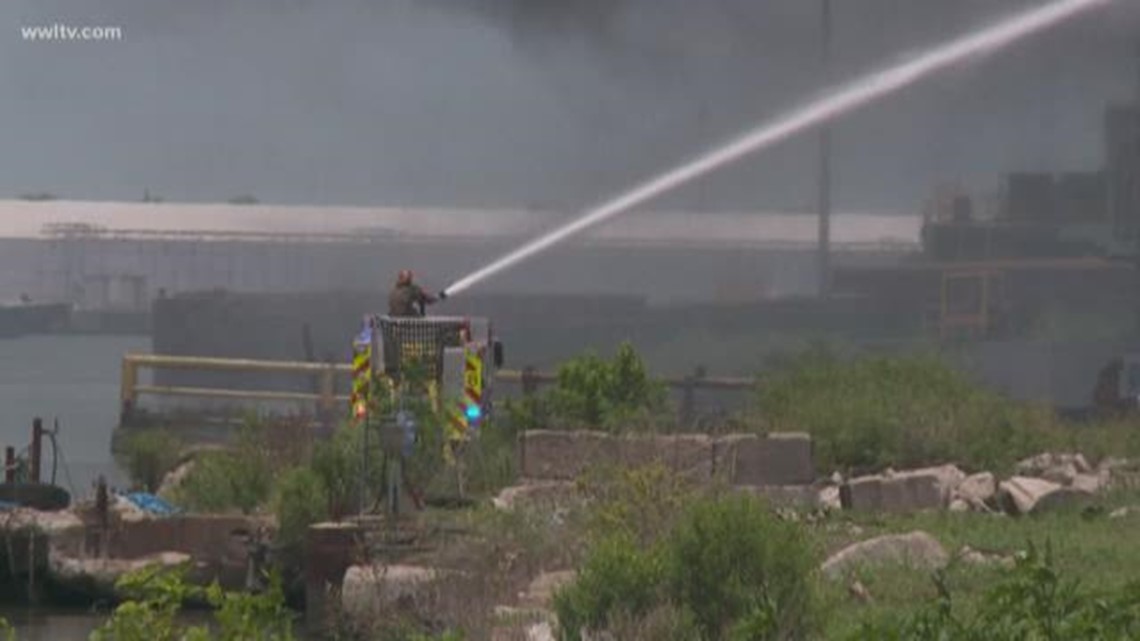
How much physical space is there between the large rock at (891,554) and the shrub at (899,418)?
24.0ft

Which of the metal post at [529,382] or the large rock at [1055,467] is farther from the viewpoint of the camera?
the metal post at [529,382]

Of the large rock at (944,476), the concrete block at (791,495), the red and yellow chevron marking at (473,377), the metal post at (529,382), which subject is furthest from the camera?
the metal post at (529,382)

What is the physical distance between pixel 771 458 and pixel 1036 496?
2822 mm

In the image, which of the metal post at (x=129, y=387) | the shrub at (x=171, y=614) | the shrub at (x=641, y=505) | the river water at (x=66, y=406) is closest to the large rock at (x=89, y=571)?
the river water at (x=66, y=406)

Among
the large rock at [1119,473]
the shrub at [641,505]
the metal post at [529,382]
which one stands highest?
the metal post at [529,382]

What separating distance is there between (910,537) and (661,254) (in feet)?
126

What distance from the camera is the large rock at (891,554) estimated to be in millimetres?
15711

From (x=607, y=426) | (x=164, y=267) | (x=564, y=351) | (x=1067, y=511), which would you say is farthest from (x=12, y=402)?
(x=1067, y=511)

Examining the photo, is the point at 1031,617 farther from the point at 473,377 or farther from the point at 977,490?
the point at 473,377

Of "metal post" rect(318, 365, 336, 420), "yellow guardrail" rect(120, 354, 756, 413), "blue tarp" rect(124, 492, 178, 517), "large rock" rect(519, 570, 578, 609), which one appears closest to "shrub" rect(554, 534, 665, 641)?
"large rock" rect(519, 570, 578, 609)

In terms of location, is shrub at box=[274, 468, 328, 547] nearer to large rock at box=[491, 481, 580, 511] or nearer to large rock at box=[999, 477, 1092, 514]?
large rock at box=[491, 481, 580, 511]

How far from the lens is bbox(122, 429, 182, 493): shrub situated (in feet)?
103

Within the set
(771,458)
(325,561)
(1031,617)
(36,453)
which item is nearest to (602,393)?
(771,458)

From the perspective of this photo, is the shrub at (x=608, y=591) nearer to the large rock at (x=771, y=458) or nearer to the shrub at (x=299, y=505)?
the shrub at (x=299, y=505)
